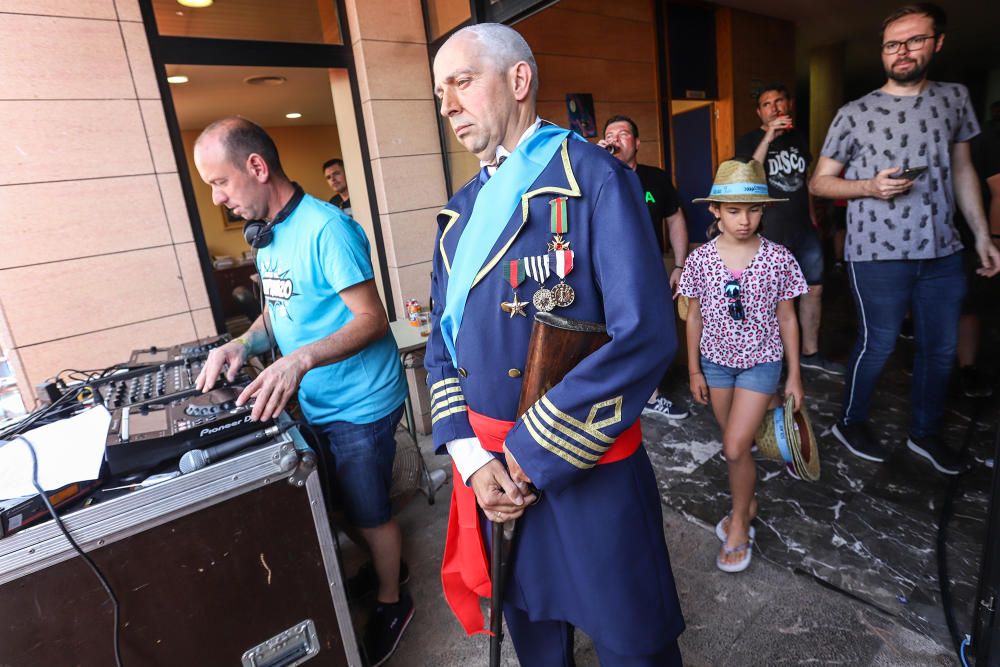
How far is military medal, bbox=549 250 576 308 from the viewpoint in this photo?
3.13ft

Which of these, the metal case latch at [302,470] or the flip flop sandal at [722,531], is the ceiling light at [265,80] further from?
the flip flop sandal at [722,531]

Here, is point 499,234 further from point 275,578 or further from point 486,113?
point 275,578

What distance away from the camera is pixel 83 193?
2645 millimetres

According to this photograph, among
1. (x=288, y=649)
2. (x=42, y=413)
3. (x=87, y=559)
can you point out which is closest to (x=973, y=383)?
(x=288, y=649)

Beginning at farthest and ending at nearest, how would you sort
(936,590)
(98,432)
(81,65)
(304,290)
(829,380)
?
(829,380) < (81,65) < (936,590) < (304,290) < (98,432)

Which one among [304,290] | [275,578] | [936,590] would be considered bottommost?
[936,590]

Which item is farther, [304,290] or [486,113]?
[304,290]

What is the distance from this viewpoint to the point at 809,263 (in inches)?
138

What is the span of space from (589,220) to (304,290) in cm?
97

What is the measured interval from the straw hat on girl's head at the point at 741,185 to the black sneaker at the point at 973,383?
2221 mm

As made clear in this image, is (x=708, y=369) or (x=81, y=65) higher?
(x=81, y=65)

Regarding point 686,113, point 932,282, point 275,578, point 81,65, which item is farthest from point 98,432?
point 686,113

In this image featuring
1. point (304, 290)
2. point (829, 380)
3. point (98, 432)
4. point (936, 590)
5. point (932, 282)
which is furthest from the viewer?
point (829, 380)

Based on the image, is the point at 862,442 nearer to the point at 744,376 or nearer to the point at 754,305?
the point at 744,376
